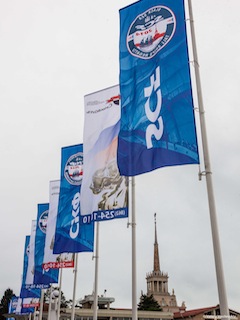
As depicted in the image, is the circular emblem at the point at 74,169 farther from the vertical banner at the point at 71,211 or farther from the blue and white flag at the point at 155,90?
the blue and white flag at the point at 155,90

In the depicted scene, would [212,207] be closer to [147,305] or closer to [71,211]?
[71,211]

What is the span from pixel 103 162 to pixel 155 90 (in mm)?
4761

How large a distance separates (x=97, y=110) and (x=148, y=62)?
521 cm

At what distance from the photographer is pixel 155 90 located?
9766mm

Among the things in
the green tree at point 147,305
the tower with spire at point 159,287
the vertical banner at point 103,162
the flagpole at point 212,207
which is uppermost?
the tower with spire at point 159,287

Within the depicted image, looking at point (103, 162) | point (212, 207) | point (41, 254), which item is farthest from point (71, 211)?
point (212, 207)

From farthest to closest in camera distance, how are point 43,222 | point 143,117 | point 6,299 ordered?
point 6,299 < point 43,222 < point 143,117

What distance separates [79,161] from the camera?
18328 mm

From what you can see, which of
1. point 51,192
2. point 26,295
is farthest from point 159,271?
point 51,192

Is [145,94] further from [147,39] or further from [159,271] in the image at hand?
[159,271]

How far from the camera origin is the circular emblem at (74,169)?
1822 cm

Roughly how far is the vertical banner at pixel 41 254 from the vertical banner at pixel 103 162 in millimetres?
11072

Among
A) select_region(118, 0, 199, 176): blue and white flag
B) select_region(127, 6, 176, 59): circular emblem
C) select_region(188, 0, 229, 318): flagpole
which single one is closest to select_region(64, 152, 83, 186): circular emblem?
select_region(118, 0, 199, 176): blue and white flag

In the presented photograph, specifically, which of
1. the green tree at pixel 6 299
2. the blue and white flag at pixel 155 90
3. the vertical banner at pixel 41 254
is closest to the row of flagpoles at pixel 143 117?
the blue and white flag at pixel 155 90
